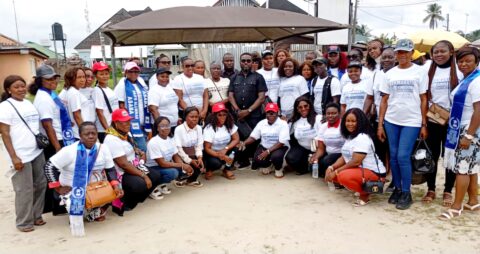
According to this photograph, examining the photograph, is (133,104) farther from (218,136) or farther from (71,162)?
(71,162)

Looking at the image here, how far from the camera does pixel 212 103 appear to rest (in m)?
6.23

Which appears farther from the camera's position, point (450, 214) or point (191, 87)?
point (191, 87)

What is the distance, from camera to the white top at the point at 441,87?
14.1ft

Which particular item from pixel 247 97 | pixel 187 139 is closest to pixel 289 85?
pixel 247 97

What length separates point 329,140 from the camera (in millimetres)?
5297

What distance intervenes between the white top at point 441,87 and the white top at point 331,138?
1.26 meters

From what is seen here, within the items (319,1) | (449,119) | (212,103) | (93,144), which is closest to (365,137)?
(449,119)

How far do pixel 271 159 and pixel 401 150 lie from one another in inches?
76.5

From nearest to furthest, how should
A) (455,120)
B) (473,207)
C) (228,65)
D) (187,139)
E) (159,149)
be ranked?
(455,120) < (473,207) < (159,149) < (187,139) < (228,65)

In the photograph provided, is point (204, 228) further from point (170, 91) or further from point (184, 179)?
point (170, 91)

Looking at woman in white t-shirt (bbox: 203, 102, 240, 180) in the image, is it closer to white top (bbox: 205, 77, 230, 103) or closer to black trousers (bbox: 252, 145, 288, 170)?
black trousers (bbox: 252, 145, 288, 170)

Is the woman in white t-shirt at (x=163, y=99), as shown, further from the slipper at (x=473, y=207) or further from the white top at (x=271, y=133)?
the slipper at (x=473, y=207)

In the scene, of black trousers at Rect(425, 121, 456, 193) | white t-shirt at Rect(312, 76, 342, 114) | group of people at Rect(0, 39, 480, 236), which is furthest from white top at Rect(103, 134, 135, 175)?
black trousers at Rect(425, 121, 456, 193)

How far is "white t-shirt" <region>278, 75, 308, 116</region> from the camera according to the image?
19.5ft
